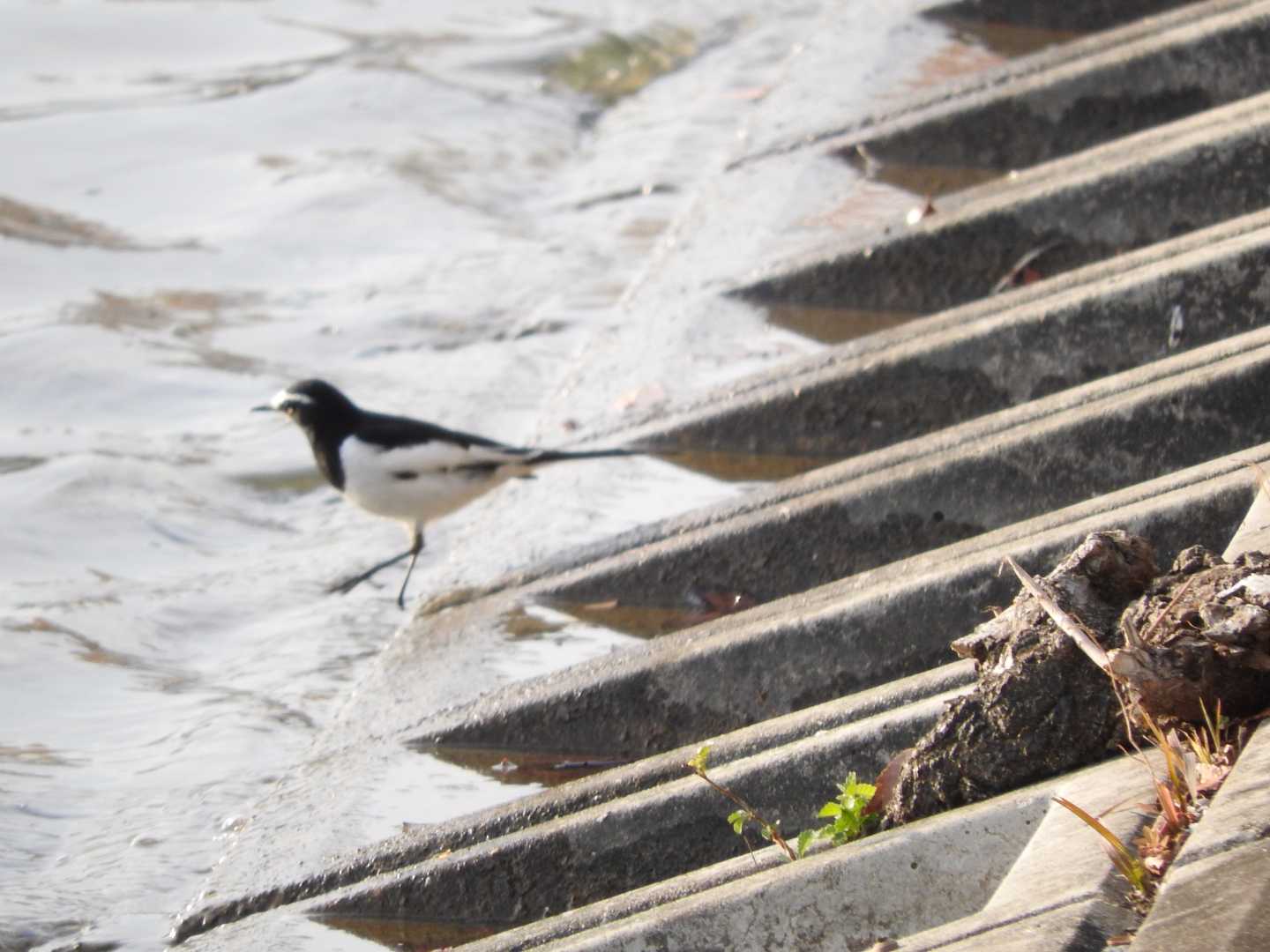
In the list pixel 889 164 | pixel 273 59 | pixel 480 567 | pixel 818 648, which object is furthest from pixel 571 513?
pixel 273 59

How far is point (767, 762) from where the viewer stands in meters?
2.73

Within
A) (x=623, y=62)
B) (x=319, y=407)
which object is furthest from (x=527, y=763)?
(x=623, y=62)

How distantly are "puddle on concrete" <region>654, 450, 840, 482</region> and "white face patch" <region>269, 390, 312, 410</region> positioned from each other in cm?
150

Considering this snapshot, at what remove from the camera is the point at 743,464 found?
426cm

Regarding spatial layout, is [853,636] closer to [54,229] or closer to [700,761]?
[700,761]

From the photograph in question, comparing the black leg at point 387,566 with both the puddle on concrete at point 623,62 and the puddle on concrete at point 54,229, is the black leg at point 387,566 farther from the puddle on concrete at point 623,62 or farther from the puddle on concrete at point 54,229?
the puddle on concrete at point 623,62

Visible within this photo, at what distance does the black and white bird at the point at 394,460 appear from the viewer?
203 inches

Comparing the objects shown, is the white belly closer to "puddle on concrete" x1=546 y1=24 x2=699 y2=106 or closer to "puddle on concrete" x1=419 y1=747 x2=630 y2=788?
"puddle on concrete" x1=419 y1=747 x2=630 y2=788

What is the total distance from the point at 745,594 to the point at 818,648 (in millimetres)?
515

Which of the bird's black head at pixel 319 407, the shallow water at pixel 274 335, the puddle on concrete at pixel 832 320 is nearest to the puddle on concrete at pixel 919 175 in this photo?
the shallow water at pixel 274 335

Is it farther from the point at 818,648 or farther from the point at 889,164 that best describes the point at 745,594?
the point at 889,164

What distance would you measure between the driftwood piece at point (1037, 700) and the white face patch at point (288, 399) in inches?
139

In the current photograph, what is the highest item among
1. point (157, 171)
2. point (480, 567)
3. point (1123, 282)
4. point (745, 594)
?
point (1123, 282)

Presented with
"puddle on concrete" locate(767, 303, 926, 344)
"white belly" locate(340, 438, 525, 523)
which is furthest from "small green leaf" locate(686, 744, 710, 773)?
"white belly" locate(340, 438, 525, 523)
